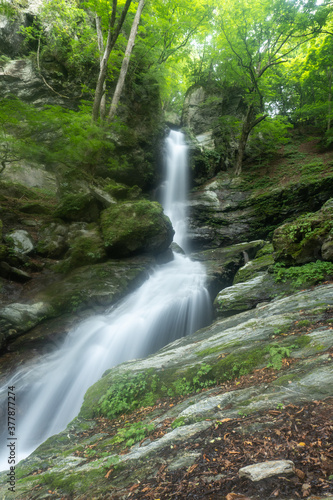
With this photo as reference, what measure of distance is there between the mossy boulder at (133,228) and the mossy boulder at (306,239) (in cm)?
486

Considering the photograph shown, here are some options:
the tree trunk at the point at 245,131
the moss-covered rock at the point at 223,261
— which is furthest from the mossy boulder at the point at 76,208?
the tree trunk at the point at 245,131

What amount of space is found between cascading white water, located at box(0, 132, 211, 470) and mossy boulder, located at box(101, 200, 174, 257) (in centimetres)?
130

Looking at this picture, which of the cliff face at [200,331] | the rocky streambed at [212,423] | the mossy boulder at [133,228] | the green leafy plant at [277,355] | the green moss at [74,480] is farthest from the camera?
the mossy boulder at [133,228]

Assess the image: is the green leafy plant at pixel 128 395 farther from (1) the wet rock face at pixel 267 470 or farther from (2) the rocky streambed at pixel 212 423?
(1) the wet rock face at pixel 267 470

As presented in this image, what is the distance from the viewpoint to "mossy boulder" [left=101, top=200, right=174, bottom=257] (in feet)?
31.5

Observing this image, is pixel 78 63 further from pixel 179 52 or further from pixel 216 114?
pixel 216 114

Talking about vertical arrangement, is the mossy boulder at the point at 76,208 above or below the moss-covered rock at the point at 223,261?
above

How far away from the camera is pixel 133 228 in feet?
31.9

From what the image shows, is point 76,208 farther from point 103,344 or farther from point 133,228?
point 103,344

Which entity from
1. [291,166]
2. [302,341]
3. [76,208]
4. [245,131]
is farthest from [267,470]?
[245,131]

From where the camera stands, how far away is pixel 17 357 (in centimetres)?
603

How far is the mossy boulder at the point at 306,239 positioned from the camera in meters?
5.96

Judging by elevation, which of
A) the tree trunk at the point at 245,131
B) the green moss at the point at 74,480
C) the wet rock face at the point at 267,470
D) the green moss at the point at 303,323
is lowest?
the green moss at the point at 74,480

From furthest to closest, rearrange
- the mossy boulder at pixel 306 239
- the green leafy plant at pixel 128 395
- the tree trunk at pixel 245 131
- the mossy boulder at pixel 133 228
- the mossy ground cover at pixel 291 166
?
the tree trunk at pixel 245 131
the mossy ground cover at pixel 291 166
the mossy boulder at pixel 133 228
the mossy boulder at pixel 306 239
the green leafy plant at pixel 128 395
